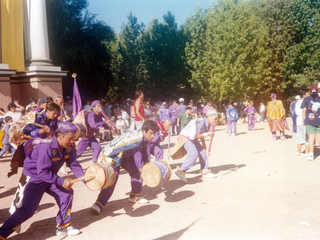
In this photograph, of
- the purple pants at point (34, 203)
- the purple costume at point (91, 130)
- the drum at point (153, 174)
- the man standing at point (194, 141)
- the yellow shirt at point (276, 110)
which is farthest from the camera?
the yellow shirt at point (276, 110)

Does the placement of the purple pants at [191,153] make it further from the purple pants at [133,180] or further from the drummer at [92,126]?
the drummer at [92,126]

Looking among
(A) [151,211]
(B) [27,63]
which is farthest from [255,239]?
(B) [27,63]

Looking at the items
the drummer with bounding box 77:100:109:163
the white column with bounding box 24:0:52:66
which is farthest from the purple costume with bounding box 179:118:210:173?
the white column with bounding box 24:0:52:66

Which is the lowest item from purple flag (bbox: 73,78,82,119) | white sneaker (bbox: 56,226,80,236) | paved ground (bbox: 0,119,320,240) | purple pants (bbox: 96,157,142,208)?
paved ground (bbox: 0,119,320,240)

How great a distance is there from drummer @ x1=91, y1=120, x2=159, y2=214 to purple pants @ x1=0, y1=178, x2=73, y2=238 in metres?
0.94

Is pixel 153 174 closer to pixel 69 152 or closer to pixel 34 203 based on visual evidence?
pixel 69 152

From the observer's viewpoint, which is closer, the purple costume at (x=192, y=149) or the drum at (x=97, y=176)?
the drum at (x=97, y=176)

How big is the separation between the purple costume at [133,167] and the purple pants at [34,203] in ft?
3.21

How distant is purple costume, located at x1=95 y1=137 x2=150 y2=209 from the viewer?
547 centimetres

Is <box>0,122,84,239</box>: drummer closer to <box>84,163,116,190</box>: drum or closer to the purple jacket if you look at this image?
the purple jacket

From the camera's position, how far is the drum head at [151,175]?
526 centimetres

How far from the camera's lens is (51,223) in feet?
17.0

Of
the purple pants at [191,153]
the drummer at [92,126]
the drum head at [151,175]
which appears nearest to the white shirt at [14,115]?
the drummer at [92,126]

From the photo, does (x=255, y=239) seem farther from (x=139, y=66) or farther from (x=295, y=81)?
(x=295, y=81)
